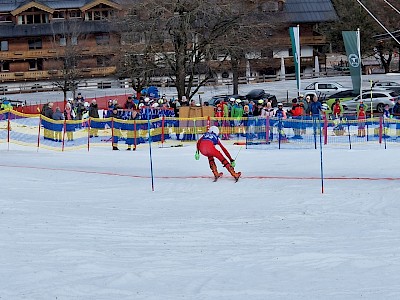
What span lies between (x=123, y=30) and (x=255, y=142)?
16635 mm

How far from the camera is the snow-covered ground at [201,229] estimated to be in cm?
1009

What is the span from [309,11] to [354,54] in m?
39.1

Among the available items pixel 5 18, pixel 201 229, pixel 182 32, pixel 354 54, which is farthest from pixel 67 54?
pixel 201 229

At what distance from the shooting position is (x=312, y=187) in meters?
18.5

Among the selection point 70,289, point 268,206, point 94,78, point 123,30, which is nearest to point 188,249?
point 70,289

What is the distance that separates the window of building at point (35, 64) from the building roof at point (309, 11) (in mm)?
20168

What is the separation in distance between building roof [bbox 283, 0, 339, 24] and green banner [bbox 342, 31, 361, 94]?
121 feet

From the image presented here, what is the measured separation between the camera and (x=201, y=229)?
46.0 ft

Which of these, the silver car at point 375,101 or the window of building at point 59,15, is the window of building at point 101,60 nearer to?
the window of building at point 59,15

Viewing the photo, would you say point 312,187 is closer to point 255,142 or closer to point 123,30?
point 255,142

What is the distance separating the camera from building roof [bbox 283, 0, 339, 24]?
69438mm

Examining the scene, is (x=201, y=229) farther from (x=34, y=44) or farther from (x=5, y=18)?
(x=5, y=18)

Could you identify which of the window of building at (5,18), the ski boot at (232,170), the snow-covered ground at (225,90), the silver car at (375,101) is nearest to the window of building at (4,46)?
the window of building at (5,18)

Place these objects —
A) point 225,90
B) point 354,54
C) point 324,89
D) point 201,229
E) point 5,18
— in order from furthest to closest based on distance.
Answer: point 5,18 → point 225,90 → point 324,89 → point 354,54 → point 201,229
